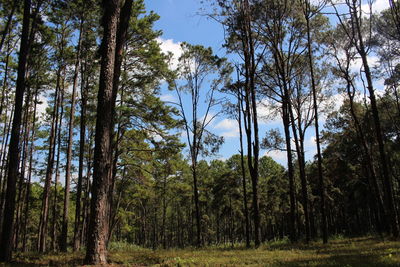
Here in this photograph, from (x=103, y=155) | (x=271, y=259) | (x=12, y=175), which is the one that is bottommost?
(x=271, y=259)

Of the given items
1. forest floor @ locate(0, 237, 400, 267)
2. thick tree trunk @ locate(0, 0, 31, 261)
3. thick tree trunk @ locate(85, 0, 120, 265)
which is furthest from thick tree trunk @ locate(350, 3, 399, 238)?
thick tree trunk @ locate(0, 0, 31, 261)

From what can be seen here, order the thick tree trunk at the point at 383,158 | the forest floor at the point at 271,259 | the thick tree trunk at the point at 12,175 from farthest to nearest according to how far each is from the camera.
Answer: the thick tree trunk at the point at 383,158, the thick tree trunk at the point at 12,175, the forest floor at the point at 271,259

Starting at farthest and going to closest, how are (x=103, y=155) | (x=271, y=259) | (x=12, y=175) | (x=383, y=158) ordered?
(x=383, y=158) → (x=12, y=175) → (x=271, y=259) → (x=103, y=155)

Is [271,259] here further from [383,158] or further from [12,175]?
[12,175]

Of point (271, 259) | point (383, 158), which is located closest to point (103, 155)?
point (271, 259)

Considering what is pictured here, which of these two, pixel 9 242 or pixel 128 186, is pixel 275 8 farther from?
pixel 128 186

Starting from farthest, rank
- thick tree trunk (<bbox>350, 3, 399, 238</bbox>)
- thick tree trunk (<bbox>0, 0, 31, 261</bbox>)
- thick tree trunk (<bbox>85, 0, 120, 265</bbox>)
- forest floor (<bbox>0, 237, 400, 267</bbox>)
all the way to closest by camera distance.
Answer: thick tree trunk (<bbox>350, 3, 399, 238</bbox>), thick tree trunk (<bbox>0, 0, 31, 261</bbox>), thick tree trunk (<bbox>85, 0, 120, 265</bbox>), forest floor (<bbox>0, 237, 400, 267</bbox>)

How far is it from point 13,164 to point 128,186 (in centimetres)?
1992

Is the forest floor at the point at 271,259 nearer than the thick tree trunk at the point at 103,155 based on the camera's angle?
Yes

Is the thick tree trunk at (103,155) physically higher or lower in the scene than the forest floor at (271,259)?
higher

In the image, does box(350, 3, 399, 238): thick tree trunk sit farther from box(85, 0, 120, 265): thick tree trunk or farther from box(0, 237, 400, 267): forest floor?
box(85, 0, 120, 265): thick tree trunk

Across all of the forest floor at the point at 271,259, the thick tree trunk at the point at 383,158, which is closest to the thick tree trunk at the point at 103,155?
the forest floor at the point at 271,259

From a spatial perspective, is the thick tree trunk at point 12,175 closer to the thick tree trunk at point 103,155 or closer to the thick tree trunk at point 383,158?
the thick tree trunk at point 103,155

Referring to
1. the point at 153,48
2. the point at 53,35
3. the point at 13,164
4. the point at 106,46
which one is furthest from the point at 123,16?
the point at 53,35
